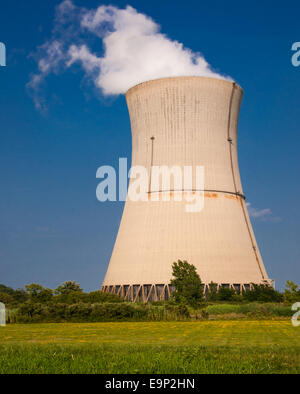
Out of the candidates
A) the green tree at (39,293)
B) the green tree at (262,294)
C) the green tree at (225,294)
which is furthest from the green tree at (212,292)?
the green tree at (39,293)

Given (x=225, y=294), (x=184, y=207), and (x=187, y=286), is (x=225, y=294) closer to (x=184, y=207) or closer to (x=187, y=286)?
(x=187, y=286)

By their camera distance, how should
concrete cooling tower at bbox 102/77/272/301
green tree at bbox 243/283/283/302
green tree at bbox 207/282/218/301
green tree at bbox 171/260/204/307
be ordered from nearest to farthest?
green tree at bbox 171/260/204/307 < green tree at bbox 243/283/283/302 < green tree at bbox 207/282/218/301 < concrete cooling tower at bbox 102/77/272/301

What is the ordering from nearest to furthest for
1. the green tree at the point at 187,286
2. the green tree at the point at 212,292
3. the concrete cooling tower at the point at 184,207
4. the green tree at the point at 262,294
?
the green tree at the point at 187,286 → the green tree at the point at 262,294 → the green tree at the point at 212,292 → the concrete cooling tower at the point at 184,207

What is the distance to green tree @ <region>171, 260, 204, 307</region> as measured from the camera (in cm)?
2382

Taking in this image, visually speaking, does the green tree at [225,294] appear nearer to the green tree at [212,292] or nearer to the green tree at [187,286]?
the green tree at [212,292]

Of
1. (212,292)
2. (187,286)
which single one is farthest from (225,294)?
(187,286)

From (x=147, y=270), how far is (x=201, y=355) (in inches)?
832

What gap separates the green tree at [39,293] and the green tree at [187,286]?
655 centimetres

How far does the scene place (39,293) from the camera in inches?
1016

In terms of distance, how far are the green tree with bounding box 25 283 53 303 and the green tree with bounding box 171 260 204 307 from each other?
21.5 ft

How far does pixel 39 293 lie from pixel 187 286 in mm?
7811

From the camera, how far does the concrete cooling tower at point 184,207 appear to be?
27.9m

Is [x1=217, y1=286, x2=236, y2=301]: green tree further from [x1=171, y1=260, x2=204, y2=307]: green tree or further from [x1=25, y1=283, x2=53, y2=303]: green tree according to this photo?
[x1=25, y1=283, x2=53, y2=303]: green tree

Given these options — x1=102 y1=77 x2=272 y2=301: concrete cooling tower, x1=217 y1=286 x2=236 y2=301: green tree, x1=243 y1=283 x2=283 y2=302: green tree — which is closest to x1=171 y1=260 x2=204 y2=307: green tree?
x1=217 y1=286 x2=236 y2=301: green tree
